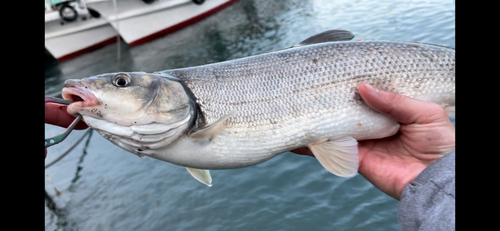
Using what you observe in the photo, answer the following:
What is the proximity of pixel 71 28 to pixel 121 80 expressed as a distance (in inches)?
895

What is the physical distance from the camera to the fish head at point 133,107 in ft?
8.69

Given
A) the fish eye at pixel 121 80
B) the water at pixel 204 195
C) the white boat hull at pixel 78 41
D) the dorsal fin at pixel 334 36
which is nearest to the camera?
the fish eye at pixel 121 80

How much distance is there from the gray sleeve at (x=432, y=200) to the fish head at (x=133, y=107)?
1.70 meters

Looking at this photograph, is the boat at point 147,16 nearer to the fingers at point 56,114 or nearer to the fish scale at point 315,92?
the fingers at point 56,114

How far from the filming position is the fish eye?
2.76 metres

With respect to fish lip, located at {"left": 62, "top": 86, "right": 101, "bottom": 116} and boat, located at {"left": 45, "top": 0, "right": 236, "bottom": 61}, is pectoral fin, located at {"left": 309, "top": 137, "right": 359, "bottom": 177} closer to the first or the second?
fish lip, located at {"left": 62, "top": 86, "right": 101, "bottom": 116}

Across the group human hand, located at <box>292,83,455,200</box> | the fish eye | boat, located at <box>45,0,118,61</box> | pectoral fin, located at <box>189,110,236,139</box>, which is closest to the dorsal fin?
human hand, located at <box>292,83,455,200</box>

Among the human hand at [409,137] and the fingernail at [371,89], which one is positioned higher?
the fingernail at [371,89]

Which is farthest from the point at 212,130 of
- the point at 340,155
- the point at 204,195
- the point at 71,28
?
the point at 71,28

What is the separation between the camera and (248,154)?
9.80 feet

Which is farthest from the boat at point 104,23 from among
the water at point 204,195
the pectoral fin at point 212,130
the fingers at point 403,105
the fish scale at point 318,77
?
the fingers at point 403,105

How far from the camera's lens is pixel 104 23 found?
23.6 meters

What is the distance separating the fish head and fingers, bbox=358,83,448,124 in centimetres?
144
